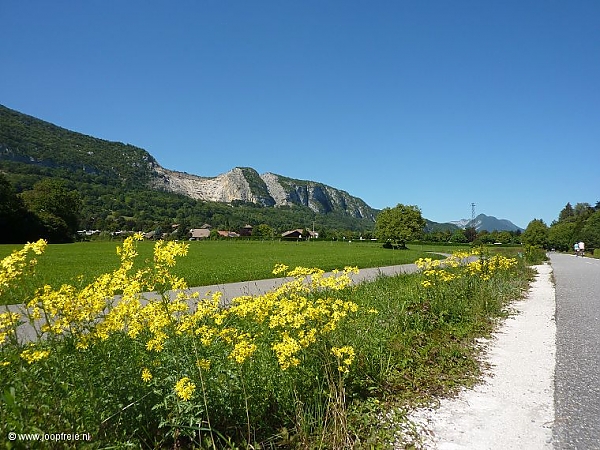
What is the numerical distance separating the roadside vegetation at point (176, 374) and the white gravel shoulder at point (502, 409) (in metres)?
0.33

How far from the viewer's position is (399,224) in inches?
2918

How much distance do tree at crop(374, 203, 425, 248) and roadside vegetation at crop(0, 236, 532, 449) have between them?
67963 mm

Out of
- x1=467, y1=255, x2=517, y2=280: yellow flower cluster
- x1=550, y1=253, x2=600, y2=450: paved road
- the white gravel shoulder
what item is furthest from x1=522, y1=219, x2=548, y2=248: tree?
the white gravel shoulder

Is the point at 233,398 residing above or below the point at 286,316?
below

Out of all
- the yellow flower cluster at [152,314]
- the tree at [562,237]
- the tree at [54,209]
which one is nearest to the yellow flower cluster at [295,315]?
the yellow flower cluster at [152,314]

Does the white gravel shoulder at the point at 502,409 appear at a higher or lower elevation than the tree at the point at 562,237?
lower

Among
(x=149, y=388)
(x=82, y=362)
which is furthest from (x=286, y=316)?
(x=82, y=362)

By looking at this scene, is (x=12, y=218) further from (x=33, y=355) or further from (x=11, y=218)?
(x=33, y=355)

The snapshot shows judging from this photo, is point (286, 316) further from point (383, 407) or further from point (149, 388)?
point (383, 407)

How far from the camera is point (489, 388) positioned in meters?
4.67

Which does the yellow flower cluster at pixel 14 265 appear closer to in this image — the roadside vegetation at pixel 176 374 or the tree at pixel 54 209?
the roadside vegetation at pixel 176 374

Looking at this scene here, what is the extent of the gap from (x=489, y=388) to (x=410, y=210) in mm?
75791

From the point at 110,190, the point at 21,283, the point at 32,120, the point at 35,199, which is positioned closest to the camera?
the point at 21,283

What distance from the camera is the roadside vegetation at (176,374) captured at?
2559 millimetres
